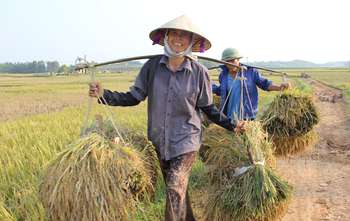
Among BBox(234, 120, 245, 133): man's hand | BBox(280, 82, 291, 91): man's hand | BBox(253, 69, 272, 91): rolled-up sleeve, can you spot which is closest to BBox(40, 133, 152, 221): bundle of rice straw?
BBox(234, 120, 245, 133): man's hand

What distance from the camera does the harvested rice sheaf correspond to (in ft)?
17.2

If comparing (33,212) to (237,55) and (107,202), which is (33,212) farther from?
(237,55)

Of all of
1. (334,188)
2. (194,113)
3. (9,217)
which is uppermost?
(194,113)

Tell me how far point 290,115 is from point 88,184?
307cm

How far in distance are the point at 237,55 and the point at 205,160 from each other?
107cm

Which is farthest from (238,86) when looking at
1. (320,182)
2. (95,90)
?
(320,182)

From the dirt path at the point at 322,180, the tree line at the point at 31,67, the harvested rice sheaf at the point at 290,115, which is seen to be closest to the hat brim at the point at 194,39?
the harvested rice sheaf at the point at 290,115

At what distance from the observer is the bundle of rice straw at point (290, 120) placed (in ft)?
17.2

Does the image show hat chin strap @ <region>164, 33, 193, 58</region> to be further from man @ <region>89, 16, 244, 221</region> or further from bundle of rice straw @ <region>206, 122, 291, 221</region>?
bundle of rice straw @ <region>206, 122, 291, 221</region>

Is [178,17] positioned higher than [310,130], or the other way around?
[178,17]

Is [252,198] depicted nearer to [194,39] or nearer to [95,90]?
[194,39]

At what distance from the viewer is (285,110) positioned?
5.25 meters

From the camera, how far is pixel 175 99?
11.1 feet

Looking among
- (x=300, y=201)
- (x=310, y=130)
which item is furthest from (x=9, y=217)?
(x=310, y=130)
